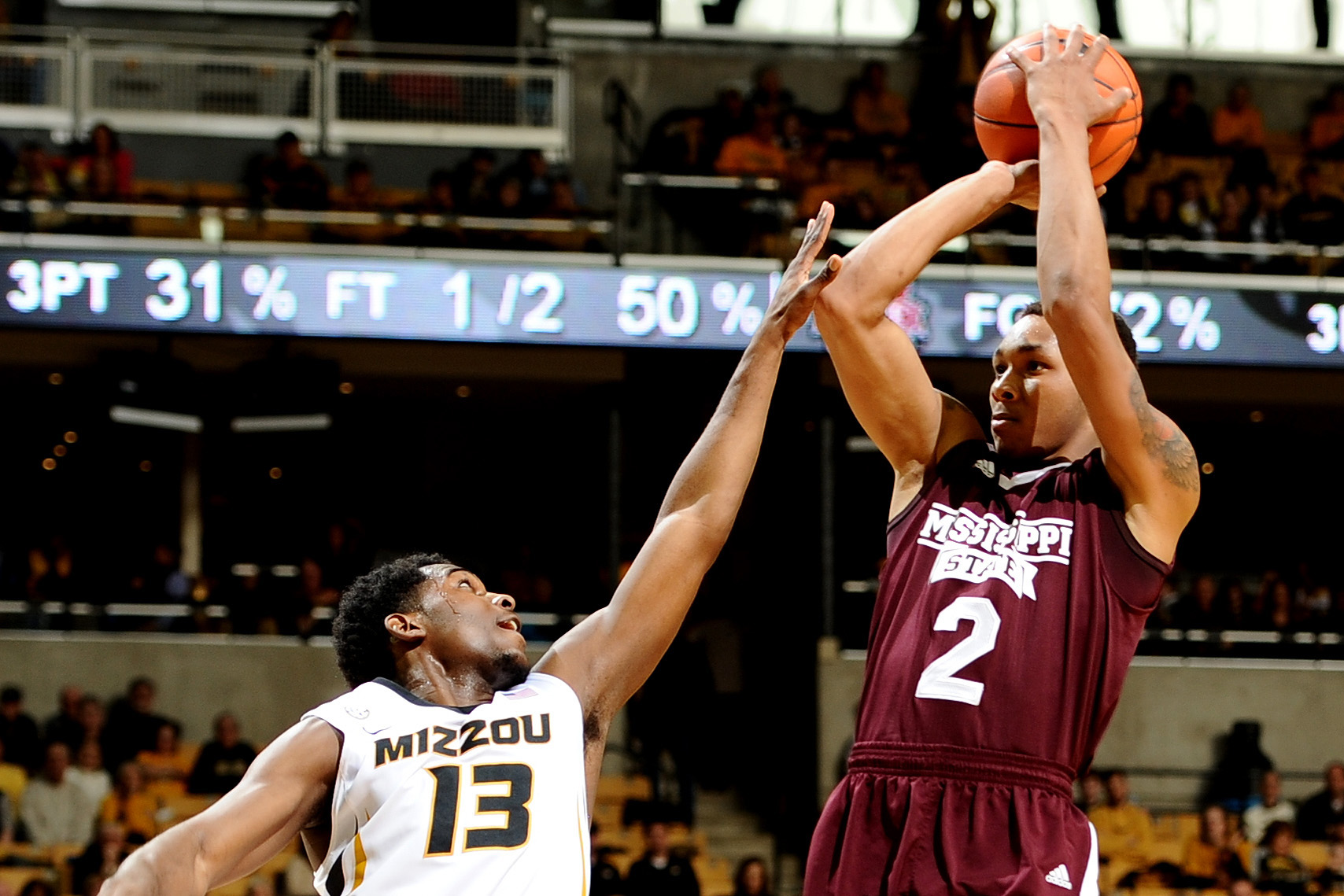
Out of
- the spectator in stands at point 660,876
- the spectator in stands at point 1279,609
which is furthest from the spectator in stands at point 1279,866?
the spectator in stands at point 660,876

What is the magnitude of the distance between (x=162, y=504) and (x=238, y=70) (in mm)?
4557

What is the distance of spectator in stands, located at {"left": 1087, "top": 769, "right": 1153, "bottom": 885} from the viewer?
11.2 metres

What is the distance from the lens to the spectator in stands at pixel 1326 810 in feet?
38.4

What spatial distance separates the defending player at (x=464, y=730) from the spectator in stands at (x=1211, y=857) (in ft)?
27.1

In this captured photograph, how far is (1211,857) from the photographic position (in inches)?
441

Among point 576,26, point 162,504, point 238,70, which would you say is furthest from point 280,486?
point 576,26

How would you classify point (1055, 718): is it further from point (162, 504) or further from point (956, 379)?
point (162, 504)

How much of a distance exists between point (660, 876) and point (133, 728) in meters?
4.21

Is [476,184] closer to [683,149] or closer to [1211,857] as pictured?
Result: [683,149]

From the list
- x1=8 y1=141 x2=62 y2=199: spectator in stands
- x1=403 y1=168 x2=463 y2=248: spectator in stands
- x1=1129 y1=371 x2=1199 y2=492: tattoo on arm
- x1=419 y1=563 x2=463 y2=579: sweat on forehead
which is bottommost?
x1=419 y1=563 x2=463 y2=579: sweat on forehead

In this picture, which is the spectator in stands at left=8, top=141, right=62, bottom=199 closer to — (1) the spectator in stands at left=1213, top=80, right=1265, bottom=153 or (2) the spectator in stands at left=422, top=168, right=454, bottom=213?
(2) the spectator in stands at left=422, top=168, right=454, bottom=213

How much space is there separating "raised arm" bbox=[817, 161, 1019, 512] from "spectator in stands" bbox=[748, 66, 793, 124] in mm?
11072

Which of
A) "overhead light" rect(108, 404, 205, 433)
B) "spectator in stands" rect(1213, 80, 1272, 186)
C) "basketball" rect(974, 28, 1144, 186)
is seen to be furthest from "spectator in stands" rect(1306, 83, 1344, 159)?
"basketball" rect(974, 28, 1144, 186)

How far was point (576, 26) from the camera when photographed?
15.9m
